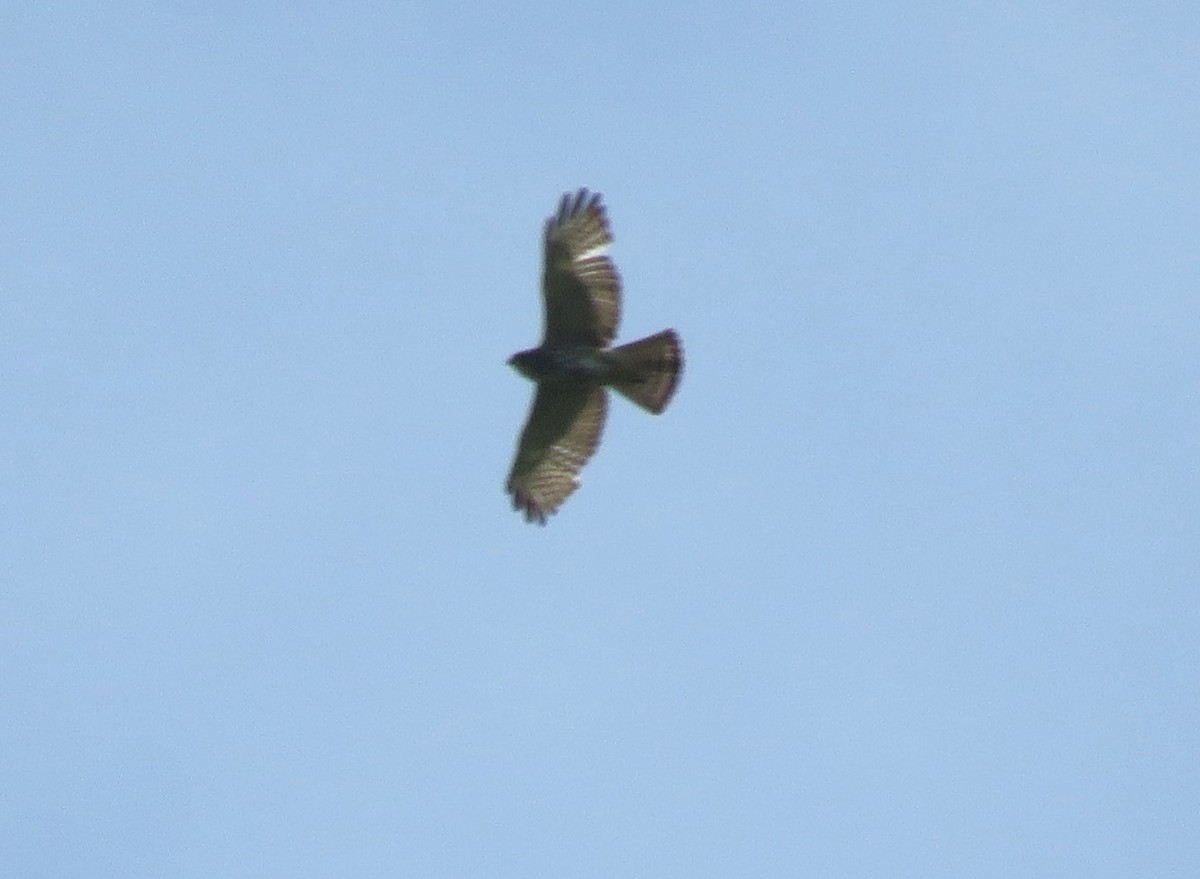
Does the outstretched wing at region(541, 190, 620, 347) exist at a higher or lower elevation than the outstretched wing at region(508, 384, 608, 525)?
higher

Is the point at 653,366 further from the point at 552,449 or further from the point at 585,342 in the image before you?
the point at 552,449

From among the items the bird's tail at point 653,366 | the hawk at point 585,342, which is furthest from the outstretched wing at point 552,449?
the bird's tail at point 653,366

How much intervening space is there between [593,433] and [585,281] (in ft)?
6.05

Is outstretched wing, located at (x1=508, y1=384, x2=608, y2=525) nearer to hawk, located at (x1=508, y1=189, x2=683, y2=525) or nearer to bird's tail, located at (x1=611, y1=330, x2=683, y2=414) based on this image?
hawk, located at (x1=508, y1=189, x2=683, y2=525)

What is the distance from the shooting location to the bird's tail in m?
28.3

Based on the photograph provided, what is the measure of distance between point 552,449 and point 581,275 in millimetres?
2126

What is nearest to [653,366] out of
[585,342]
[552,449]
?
[585,342]

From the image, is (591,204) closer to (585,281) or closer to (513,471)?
(585,281)

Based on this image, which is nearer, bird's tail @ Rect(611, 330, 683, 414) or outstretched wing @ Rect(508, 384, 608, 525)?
bird's tail @ Rect(611, 330, 683, 414)

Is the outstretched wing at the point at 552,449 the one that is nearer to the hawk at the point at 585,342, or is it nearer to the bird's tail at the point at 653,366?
the hawk at the point at 585,342

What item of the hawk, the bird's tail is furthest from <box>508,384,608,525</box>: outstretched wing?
the bird's tail

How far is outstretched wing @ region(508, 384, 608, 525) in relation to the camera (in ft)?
96.1

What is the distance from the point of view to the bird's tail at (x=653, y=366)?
2833 cm

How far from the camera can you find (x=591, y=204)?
2856 centimetres
